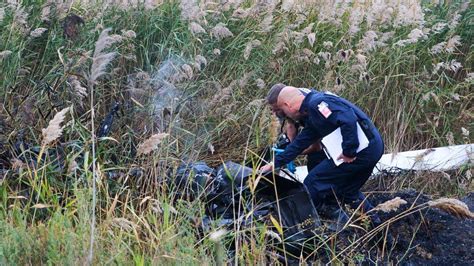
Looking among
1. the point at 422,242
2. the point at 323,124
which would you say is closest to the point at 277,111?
the point at 323,124

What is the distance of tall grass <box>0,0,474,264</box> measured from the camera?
5.02m

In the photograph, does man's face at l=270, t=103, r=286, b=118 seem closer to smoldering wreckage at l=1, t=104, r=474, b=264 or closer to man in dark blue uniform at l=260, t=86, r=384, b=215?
man in dark blue uniform at l=260, t=86, r=384, b=215

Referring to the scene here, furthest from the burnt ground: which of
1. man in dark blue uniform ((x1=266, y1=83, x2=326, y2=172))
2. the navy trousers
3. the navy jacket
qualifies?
man in dark blue uniform ((x1=266, y1=83, x2=326, y2=172))

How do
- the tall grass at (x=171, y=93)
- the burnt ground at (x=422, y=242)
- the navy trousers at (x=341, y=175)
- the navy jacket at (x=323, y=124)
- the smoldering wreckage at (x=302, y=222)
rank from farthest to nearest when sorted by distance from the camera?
the navy trousers at (x=341, y=175)
the navy jacket at (x=323, y=124)
the burnt ground at (x=422, y=242)
the smoldering wreckage at (x=302, y=222)
the tall grass at (x=171, y=93)

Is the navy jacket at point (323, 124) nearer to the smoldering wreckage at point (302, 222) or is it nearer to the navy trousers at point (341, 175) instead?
the navy trousers at point (341, 175)

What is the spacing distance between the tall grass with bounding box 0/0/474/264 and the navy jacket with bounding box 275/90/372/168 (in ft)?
1.47

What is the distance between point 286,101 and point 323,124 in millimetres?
380

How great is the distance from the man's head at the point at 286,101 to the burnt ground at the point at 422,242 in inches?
44.0

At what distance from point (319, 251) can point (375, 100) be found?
12.0 feet

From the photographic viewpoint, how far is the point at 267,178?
6121mm

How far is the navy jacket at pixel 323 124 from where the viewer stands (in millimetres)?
6668

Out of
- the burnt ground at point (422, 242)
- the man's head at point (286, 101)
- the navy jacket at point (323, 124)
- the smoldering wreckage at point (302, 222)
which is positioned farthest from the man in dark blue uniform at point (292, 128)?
the burnt ground at point (422, 242)

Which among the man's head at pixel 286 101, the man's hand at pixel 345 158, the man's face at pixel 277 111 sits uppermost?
the man's head at pixel 286 101

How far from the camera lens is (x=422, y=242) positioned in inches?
244
